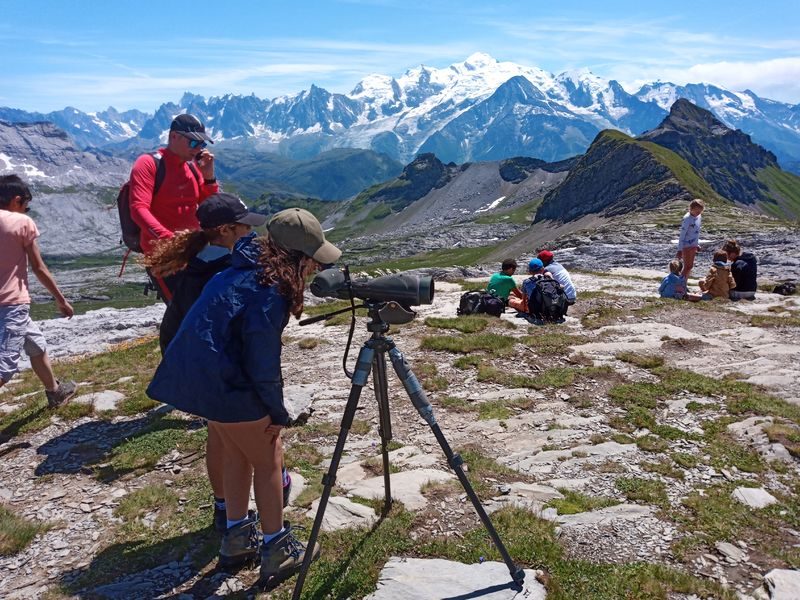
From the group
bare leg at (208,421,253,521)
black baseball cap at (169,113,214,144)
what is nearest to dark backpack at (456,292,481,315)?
black baseball cap at (169,113,214,144)

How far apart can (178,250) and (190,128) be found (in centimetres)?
375

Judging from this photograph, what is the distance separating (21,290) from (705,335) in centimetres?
1662

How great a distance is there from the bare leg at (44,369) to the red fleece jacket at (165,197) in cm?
389

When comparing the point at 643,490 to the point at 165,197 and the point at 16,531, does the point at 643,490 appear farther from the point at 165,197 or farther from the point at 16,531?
the point at 165,197

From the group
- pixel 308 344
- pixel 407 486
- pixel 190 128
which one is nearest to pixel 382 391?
pixel 407 486

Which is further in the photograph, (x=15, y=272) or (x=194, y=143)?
(x=15, y=272)

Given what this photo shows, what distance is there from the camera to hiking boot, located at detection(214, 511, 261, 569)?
618 centimetres

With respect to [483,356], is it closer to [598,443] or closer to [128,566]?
[598,443]


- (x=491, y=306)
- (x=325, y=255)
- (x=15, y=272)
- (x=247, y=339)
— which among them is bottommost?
(x=491, y=306)

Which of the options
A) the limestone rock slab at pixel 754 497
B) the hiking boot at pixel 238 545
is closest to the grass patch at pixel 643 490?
the limestone rock slab at pixel 754 497

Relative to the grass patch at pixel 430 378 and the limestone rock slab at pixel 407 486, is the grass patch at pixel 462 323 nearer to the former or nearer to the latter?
the grass patch at pixel 430 378

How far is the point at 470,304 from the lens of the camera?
1816 centimetres

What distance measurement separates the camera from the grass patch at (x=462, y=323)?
16.1 metres

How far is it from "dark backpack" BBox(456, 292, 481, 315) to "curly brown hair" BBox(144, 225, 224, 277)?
40.7ft
